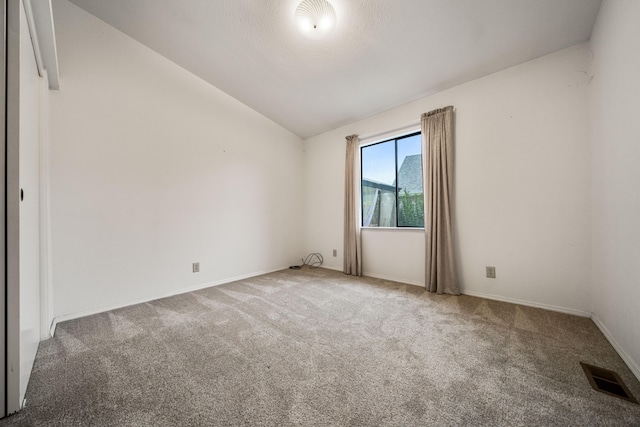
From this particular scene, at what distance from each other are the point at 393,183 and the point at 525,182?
4.81 ft

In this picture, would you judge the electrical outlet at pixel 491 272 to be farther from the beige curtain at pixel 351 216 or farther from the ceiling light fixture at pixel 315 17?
the ceiling light fixture at pixel 315 17

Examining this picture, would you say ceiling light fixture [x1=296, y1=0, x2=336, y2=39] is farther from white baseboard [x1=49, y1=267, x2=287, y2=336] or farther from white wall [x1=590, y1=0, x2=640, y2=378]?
white baseboard [x1=49, y1=267, x2=287, y2=336]

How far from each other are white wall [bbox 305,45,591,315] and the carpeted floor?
13.0 inches

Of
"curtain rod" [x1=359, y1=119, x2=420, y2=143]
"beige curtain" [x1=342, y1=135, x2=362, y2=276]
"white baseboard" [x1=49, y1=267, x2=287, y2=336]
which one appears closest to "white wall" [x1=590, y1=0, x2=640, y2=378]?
"curtain rod" [x1=359, y1=119, x2=420, y2=143]

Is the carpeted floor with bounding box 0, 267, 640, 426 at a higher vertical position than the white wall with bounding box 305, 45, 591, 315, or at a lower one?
lower

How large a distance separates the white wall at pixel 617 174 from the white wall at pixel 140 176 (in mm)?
3486

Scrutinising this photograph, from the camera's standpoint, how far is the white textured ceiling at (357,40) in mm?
1815

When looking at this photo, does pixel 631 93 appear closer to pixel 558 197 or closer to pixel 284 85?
pixel 558 197

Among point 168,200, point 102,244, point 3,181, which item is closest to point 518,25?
point 3,181

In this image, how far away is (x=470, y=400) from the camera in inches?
41.3

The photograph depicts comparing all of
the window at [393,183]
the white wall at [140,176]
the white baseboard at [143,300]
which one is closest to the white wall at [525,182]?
the window at [393,183]

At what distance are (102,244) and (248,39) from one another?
2.41 meters

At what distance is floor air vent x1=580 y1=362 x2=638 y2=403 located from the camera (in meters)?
1.07

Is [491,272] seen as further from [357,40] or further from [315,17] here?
[315,17]
